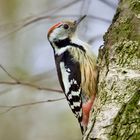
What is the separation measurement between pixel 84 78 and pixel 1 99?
11.9 feet

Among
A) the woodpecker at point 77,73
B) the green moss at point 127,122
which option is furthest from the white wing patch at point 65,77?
the green moss at point 127,122

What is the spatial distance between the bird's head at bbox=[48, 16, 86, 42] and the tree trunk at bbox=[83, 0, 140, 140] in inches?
27.7

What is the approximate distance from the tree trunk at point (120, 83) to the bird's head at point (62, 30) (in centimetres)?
70

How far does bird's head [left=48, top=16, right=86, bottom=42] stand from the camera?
138 inches

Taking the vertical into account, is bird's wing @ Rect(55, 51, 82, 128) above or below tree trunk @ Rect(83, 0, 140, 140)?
below

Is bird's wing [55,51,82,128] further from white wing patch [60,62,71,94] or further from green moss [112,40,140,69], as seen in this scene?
green moss [112,40,140,69]

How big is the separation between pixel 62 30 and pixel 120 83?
1213 millimetres

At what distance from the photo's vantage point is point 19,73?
17.6 feet

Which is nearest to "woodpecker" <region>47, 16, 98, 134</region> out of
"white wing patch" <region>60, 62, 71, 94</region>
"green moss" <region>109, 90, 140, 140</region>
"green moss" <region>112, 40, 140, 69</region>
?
"white wing patch" <region>60, 62, 71, 94</region>

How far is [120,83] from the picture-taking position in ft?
8.02

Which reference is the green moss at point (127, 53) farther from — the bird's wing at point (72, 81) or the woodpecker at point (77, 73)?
the bird's wing at point (72, 81)

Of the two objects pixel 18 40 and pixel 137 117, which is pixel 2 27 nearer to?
pixel 137 117

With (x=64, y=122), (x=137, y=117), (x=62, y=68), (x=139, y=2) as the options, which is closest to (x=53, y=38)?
(x=62, y=68)

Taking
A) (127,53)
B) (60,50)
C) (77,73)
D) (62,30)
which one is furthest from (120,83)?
(62,30)
